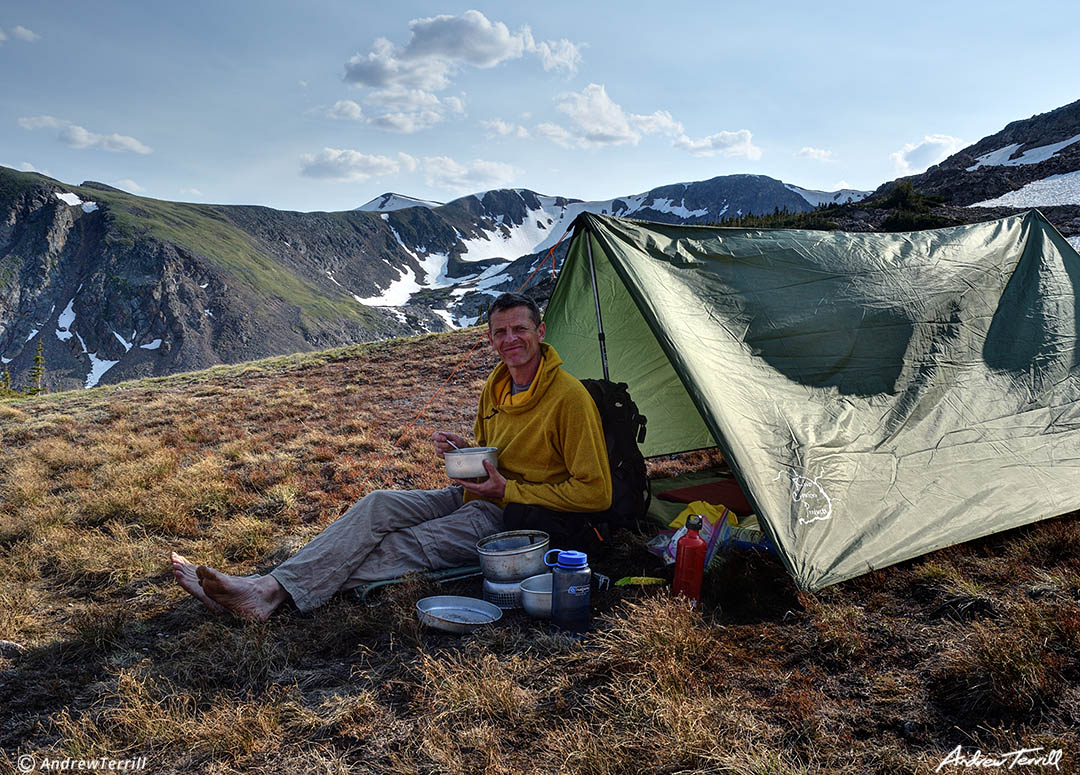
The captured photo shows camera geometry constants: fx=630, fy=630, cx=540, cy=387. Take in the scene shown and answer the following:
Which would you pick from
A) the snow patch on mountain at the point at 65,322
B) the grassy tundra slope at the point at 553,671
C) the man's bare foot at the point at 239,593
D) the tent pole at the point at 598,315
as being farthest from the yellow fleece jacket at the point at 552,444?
the snow patch on mountain at the point at 65,322

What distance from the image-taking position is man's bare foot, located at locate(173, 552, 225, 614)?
3902mm

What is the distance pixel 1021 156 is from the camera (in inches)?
1510

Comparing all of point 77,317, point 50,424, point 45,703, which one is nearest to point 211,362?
point 77,317

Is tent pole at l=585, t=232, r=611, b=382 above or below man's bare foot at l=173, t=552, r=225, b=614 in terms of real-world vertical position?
above

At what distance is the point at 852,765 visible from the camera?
234cm

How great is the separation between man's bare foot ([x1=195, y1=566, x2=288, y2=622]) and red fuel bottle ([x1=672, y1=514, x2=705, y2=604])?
8.23ft

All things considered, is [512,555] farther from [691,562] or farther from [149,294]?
[149,294]

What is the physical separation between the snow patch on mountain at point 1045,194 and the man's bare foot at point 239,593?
89.4 feet

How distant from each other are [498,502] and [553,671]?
4.44ft

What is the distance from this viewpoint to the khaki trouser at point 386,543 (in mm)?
3994

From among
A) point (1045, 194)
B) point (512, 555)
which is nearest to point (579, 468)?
point (512, 555)

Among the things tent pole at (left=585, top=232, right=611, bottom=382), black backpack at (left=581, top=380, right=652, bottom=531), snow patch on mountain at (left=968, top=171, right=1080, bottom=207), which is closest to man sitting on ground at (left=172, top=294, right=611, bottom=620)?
black backpack at (left=581, top=380, right=652, bottom=531)

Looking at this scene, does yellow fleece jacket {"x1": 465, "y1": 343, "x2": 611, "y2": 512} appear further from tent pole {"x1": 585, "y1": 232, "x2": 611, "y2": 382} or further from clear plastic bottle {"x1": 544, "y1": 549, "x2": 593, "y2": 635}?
tent pole {"x1": 585, "y1": 232, "x2": 611, "y2": 382}

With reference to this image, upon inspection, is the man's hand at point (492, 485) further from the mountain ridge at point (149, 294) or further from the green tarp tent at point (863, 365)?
the mountain ridge at point (149, 294)
